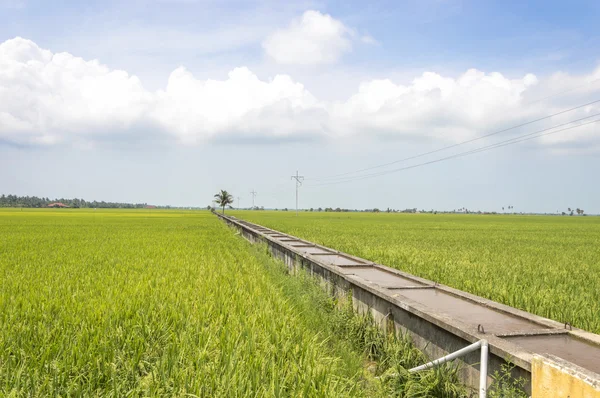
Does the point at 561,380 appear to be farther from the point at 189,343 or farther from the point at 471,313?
the point at 189,343

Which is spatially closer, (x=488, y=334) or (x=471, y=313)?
(x=488, y=334)

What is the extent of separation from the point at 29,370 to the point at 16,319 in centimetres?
162

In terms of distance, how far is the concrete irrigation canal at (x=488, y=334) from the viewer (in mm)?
2021

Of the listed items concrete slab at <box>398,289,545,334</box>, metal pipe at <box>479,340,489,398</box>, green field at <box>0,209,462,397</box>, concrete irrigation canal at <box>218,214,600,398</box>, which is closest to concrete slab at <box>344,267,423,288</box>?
concrete irrigation canal at <box>218,214,600,398</box>

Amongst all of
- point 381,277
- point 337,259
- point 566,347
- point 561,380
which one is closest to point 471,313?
point 566,347

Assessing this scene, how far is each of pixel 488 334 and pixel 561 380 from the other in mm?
1177

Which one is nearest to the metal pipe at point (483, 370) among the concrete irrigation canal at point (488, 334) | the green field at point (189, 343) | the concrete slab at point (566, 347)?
the concrete irrigation canal at point (488, 334)

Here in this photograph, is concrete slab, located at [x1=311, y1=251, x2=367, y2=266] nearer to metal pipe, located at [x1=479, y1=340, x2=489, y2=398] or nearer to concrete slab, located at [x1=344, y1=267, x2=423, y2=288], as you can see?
concrete slab, located at [x1=344, y1=267, x2=423, y2=288]

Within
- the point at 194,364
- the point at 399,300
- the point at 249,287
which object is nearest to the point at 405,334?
the point at 399,300

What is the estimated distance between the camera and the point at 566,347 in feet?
10.6

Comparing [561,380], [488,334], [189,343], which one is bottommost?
[189,343]

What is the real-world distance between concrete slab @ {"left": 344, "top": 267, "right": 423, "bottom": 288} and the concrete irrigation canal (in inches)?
2.2

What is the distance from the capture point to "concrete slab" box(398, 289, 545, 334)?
12.3 feet

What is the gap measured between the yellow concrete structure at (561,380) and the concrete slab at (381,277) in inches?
139
